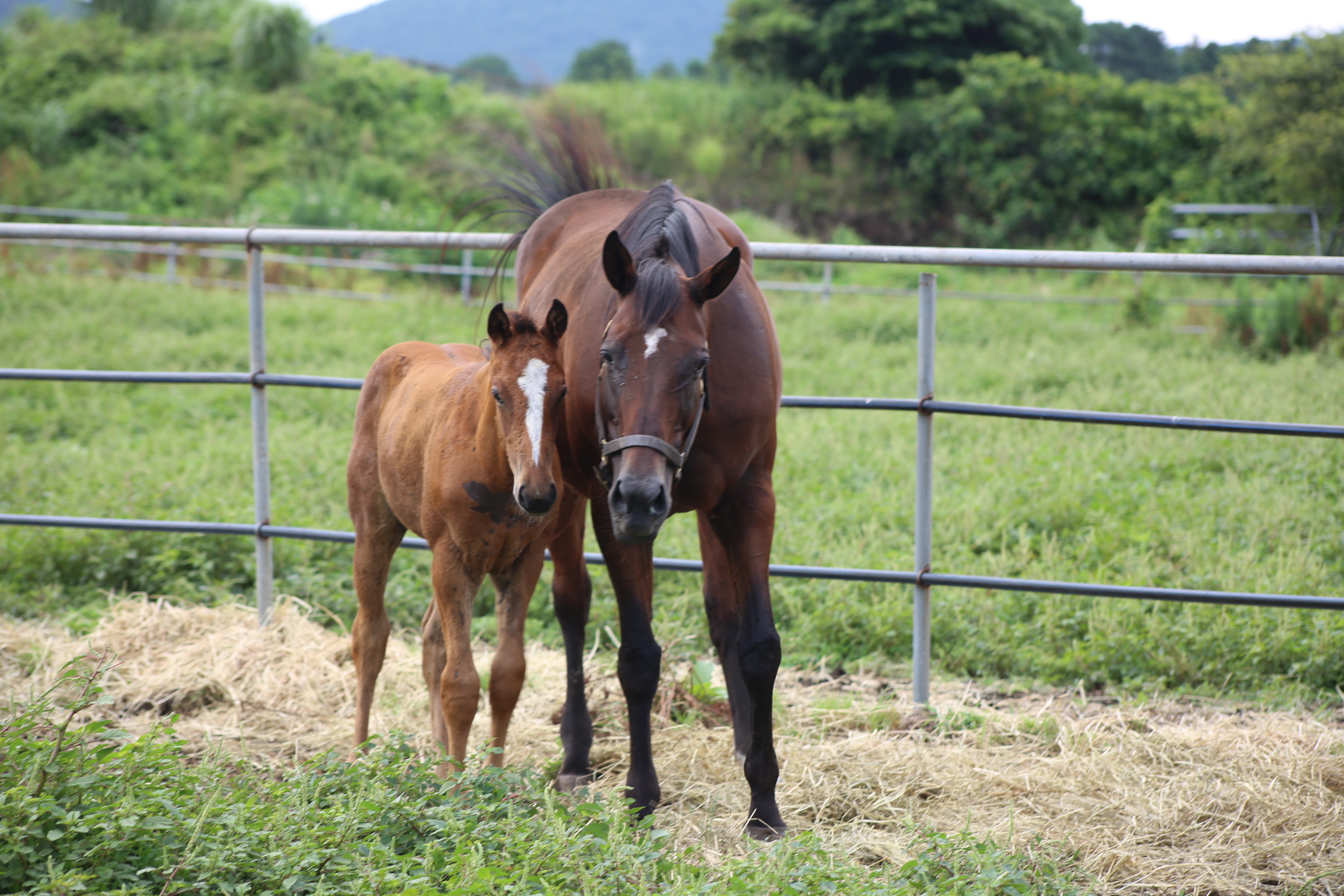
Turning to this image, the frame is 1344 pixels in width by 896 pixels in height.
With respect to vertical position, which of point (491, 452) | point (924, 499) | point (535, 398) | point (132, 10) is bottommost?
point (924, 499)

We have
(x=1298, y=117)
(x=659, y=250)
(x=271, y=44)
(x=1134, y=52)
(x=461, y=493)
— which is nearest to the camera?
(x=659, y=250)

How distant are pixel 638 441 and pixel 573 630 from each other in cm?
118

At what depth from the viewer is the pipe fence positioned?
130 inches

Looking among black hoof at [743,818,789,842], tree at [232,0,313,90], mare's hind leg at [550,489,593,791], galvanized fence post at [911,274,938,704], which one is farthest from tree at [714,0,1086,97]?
black hoof at [743,818,789,842]

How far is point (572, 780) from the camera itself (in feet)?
10.3

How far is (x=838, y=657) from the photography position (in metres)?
4.18

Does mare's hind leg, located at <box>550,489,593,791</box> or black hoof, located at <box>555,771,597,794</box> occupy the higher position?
mare's hind leg, located at <box>550,489,593,791</box>

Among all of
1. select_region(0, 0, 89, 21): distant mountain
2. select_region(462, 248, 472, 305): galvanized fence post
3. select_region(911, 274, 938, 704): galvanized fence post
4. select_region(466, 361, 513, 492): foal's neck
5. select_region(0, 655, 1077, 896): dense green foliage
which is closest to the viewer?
select_region(0, 655, 1077, 896): dense green foliage

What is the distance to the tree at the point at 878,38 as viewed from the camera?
71.6 ft

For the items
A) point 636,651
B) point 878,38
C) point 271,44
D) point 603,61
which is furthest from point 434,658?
point 603,61

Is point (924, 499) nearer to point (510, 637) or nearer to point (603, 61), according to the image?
point (510, 637)

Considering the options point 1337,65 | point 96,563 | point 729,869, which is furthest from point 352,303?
point 1337,65

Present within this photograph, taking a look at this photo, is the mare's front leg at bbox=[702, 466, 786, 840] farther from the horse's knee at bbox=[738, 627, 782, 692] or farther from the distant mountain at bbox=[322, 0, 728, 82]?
the distant mountain at bbox=[322, 0, 728, 82]

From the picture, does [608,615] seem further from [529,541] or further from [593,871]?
[593,871]
